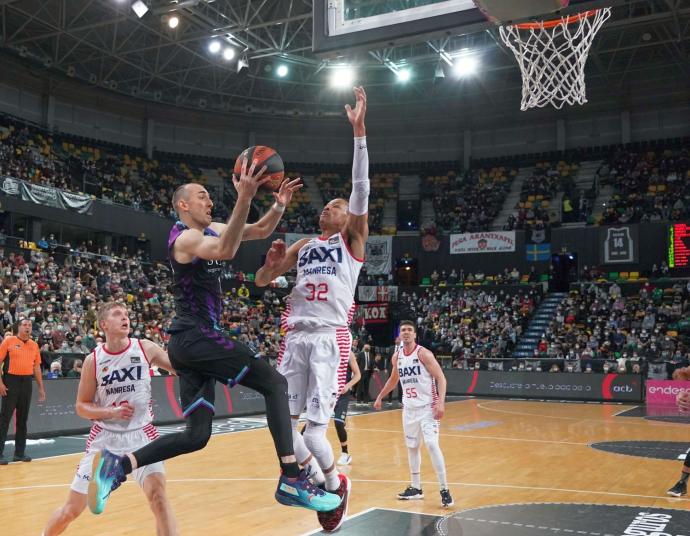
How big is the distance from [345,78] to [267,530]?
27.7 m

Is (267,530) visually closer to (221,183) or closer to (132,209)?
(132,209)

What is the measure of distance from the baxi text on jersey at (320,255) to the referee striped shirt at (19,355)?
7101 mm

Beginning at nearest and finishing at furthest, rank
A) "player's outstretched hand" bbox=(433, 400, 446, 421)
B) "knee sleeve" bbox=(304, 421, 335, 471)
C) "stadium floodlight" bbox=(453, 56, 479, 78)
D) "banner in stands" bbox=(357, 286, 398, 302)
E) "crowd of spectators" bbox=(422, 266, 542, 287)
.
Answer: "knee sleeve" bbox=(304, 421, 335, 471) → "player's outstretched hand" bbox=(433, 400, 446, 421) → "stadium floodlight" bbox=(453, 56, 479, 78) → "crowd of spectators" bbox=(422, 266, 542, 287) → "banner in stands" bbox=(357, 286, 398, 302)

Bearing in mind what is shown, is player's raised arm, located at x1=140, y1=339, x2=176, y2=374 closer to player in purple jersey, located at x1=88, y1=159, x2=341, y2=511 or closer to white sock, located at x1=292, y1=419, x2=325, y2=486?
player in purple jersey, located at x1=88, y1=159, x2=341, y2=511

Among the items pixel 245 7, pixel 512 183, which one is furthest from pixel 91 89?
pixel 512 183

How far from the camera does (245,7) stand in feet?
89.9

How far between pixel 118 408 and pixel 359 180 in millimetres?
2396

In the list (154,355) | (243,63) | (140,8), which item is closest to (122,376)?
(154,355)

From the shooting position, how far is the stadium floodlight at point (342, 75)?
104 ft

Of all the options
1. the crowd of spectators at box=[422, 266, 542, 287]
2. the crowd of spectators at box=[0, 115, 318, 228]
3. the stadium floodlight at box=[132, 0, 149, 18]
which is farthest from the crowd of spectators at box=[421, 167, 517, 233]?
the stadium floodlight at box=[132, 0, 149, 18]

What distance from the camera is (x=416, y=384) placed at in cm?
901

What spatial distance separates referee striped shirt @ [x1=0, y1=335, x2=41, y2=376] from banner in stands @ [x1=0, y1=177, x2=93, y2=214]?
14.9m

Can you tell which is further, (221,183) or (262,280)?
(221,183)

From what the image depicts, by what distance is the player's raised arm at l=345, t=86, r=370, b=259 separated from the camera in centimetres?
499
